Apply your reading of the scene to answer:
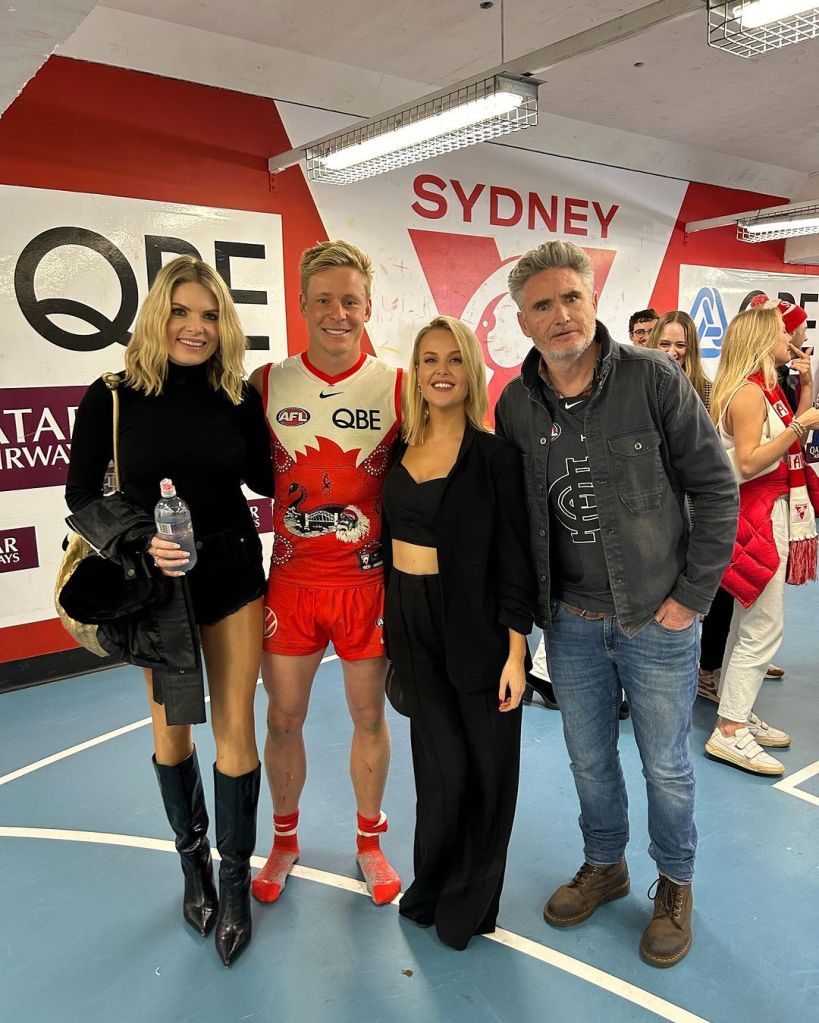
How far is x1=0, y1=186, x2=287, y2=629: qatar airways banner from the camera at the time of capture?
3.85 metres

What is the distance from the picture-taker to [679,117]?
5.99 m

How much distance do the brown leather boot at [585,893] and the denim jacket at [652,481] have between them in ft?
2.89

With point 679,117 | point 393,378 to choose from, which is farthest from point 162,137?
point 679,117

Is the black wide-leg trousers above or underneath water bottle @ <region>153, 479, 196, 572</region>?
underneath

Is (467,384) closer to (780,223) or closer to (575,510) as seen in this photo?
(575,510)

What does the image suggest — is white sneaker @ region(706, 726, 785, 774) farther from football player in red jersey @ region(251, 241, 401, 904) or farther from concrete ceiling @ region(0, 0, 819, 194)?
concrete ceiling @ region(0, 0, 819, 194)

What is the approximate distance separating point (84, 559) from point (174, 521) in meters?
0.32

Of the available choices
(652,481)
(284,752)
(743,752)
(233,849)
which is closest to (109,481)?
(284,752)

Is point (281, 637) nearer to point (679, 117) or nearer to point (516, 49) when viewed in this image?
point (516, 49)

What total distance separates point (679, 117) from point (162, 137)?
414 centimetres

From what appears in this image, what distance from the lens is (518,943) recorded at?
211cm

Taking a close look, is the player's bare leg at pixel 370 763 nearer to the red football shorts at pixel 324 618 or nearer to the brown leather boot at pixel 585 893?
the red football shorts at pixel 324 618

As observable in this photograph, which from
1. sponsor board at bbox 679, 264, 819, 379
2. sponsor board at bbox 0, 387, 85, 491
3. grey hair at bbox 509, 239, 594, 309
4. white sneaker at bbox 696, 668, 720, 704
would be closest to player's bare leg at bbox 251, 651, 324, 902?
grey hair at bbox 509, 239, 594, 309

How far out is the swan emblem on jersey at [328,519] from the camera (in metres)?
2.14
